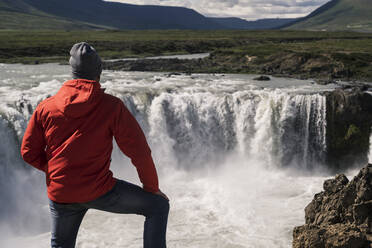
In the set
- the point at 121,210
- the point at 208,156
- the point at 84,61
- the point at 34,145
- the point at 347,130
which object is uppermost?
the point at 84,61

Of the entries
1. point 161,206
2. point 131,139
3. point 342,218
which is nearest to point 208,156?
point 342,218

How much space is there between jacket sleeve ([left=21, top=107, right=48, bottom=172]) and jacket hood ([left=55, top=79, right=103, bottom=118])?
14.2 inches

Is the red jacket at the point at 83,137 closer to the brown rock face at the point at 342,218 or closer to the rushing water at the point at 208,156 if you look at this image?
the brown rock face at the point at 342,218

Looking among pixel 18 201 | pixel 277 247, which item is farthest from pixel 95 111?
pixel 18 201

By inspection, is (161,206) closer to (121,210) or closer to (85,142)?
(121,210)

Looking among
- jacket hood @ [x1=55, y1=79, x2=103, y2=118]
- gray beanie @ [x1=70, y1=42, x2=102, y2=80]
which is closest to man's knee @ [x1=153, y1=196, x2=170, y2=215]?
jacket hood @ [x1=55, y1=79, x2=103, y2=118]

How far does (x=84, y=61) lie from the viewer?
145 inches

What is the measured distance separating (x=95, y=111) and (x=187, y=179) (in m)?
19.6

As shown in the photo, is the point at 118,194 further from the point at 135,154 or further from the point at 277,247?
the point at 277,247

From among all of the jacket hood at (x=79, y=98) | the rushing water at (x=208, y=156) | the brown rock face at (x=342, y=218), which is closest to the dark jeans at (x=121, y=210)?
the jacket hood at (x=79, y=98)

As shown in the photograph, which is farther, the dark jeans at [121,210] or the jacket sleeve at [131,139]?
the dark jeans at [121,210]

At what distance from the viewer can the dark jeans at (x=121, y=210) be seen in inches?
147

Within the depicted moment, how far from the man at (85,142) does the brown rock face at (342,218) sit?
6652 millimetres

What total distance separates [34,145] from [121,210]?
102 cm
